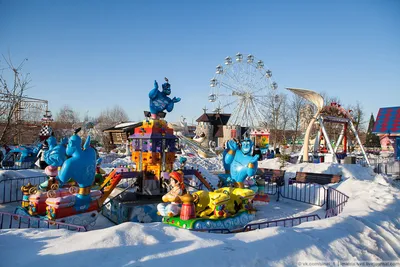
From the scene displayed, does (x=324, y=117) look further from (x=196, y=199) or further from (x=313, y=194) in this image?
(x=196, y=199)

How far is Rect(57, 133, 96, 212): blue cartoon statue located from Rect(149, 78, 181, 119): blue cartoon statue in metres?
3.19

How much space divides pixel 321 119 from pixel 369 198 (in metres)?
10.9

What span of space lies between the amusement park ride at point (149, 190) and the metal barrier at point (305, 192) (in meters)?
3.54

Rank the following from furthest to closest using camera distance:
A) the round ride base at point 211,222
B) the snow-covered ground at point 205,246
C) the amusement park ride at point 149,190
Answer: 1. the amusement park ride at point 149,190
2. the round ride base at point 211,222
3. the snow-covered ground at point 205,246

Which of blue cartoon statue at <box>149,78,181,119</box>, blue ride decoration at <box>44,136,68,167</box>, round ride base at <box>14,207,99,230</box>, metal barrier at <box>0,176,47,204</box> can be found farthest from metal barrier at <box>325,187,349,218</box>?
metal barrier at <box>0,176,47,204</box>

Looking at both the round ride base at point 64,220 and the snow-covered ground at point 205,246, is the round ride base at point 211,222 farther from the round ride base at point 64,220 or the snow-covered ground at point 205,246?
the round ride base at point 64,220

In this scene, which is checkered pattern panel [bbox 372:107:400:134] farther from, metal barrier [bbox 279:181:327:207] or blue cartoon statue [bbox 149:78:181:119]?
blue cartoon statue [bbox 149:78:181:119]

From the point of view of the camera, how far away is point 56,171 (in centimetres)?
912

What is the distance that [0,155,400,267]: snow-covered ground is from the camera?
4.14m

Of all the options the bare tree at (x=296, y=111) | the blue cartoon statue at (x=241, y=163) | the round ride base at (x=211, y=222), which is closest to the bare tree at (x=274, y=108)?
the bare tree at (x=296, y=111)

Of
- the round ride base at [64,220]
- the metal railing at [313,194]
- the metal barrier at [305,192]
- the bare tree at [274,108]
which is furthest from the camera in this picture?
the bare tree at [274,108]

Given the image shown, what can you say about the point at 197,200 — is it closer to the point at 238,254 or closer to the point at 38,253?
the point at 238,254

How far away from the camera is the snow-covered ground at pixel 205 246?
414cm

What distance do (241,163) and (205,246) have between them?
5693 millimetres
